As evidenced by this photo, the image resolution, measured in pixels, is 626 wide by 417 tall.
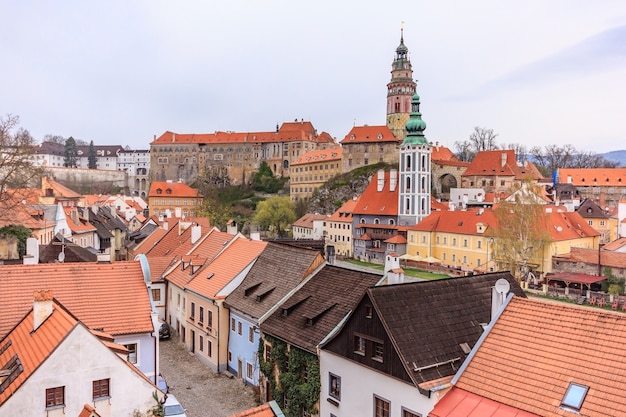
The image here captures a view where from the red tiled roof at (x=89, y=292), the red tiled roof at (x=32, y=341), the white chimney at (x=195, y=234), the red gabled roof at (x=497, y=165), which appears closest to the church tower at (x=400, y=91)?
the red gabled roof at (x=497, y=165)

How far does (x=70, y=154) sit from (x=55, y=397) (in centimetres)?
16232

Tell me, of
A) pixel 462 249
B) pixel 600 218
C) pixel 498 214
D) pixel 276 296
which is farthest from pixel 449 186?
pixel 276 296

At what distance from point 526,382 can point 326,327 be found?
24.2ft

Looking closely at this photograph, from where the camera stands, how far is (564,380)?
11703 millimetres

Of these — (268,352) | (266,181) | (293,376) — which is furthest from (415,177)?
(266,181)

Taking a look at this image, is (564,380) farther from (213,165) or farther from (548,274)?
(213,165)

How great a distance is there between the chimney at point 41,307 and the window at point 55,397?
2313 millimetres

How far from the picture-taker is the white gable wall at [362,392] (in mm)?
13383

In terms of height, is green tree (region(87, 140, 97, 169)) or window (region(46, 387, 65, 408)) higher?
green tree (region(87, 140, 97, 169))

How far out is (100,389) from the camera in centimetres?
1165

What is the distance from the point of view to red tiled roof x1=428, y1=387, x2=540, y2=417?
11734mm

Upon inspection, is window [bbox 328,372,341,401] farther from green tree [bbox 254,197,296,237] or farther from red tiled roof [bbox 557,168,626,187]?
red tiled roof [bbox 557,168,626,187]

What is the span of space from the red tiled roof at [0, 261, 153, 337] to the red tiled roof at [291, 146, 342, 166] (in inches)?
3416

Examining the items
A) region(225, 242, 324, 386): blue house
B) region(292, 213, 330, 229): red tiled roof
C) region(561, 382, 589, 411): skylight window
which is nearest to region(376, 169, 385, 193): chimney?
region(292, 213, 330, 229): red tiled roof
